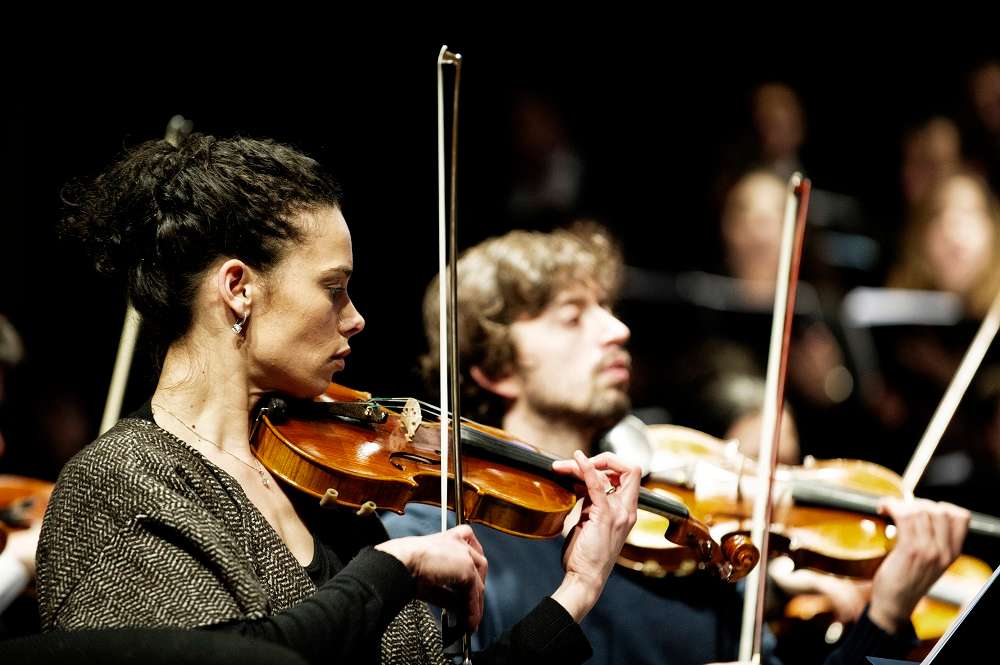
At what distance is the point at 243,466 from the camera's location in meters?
1.41

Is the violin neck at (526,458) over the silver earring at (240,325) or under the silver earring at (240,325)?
under

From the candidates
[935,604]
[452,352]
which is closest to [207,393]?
[452,352]

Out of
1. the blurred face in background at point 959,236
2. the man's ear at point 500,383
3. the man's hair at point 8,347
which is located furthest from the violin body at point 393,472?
the blurred face in background at point 959,236

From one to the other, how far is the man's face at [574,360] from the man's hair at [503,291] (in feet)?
0.08

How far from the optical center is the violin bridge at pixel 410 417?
1541 mm

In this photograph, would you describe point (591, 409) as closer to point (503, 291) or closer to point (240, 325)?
point (503, 291)

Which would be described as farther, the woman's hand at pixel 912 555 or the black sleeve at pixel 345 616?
the woman's hand at pixel 912 555

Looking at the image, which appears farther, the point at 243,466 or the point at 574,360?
the point at 574,360

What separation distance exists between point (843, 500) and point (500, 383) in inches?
26.7

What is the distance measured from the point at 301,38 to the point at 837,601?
1.88 m

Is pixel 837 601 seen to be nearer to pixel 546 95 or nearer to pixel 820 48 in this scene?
pixel 546 95

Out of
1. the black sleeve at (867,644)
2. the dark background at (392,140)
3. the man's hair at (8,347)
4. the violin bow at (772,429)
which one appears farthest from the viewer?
the dark background at (392,140)

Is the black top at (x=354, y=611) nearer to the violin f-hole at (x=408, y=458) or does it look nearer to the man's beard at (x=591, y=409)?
the violin f-hole at (x=408, y=458)

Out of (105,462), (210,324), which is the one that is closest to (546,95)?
(210,324)
